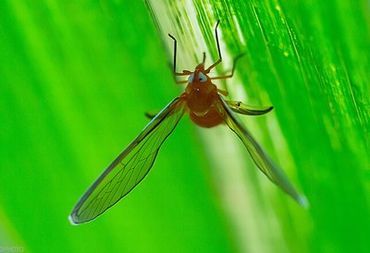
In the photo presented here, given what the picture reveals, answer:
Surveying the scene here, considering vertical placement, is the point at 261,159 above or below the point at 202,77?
below

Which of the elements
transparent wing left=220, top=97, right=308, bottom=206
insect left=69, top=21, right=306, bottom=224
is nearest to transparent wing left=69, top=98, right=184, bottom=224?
insect left=69, top=21, right=306, bottom=224

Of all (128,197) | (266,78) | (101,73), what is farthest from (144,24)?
(128,197)

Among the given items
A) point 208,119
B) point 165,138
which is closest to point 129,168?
point 165,138

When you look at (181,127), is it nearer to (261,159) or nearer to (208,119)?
(208,119)

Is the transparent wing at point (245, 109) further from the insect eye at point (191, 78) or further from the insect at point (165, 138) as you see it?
the insect eye at point (191, 78)

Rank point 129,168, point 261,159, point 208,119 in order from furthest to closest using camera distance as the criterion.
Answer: point 208,119, point 129,168, point 261,159

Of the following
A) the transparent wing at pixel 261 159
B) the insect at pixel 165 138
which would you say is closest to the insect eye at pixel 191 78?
the insect at pixel 165 138

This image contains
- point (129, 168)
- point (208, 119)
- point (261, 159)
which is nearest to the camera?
A: point (261, 159)

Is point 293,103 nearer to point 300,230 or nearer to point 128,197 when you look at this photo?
point 300,230
